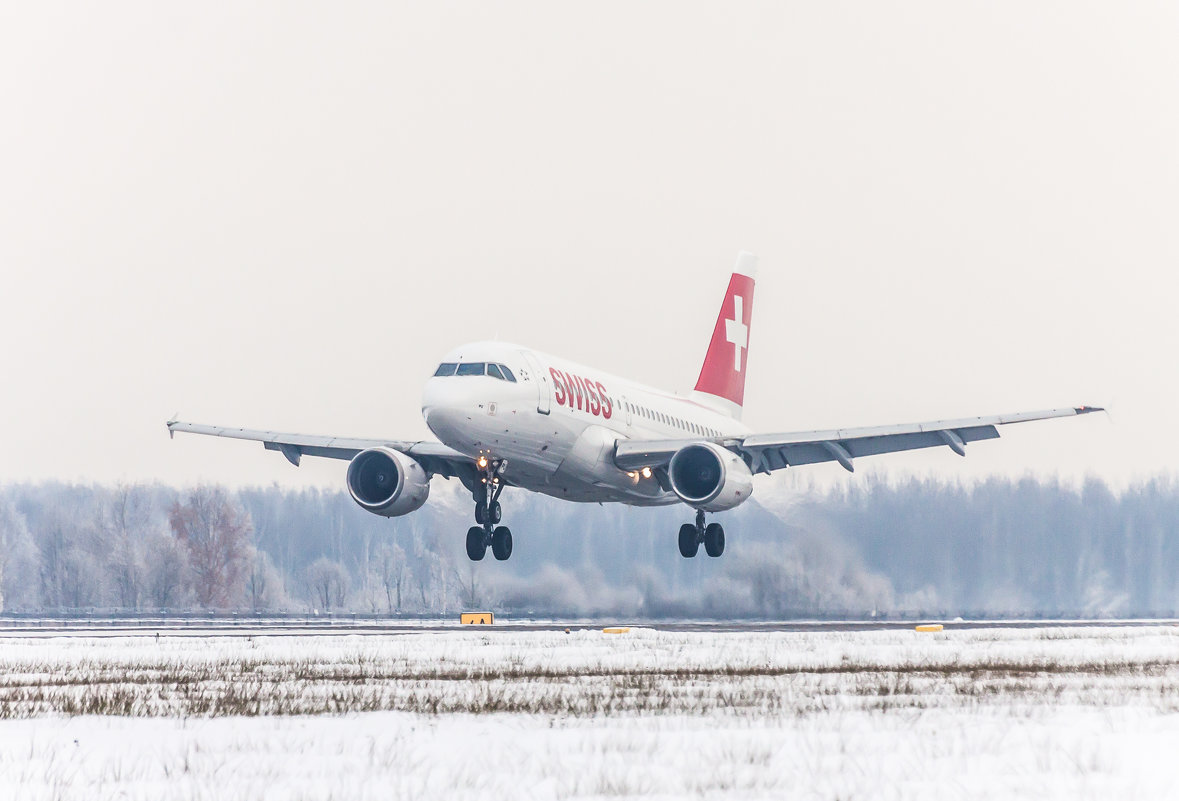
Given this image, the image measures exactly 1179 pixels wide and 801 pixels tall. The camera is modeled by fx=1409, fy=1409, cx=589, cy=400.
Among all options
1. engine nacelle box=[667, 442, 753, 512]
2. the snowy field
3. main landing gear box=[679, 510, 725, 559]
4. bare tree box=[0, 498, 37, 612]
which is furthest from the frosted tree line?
the snowy field

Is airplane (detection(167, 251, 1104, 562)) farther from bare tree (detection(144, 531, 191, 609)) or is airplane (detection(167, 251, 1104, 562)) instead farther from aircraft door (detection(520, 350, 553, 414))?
bare tree (detection(144, 531, 191, 609))

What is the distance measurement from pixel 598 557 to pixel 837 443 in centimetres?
1773

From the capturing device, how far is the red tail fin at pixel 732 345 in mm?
52531

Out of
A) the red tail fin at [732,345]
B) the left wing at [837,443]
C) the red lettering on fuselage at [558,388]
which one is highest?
the red tail fin at [732,345]

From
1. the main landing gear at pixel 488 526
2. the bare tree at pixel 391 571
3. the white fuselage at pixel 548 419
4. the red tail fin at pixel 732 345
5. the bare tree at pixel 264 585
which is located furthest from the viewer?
the bare tree at pixel 264 585

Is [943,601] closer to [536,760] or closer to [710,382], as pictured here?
[710,382]

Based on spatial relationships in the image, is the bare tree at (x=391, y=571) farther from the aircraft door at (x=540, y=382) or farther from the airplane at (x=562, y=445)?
the aircraft door at (x=540, y=382)

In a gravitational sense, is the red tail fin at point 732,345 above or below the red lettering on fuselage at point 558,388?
above

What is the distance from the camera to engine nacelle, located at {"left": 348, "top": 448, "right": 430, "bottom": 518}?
127ft

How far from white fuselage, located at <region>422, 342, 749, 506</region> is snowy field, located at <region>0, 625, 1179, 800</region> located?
7933 mm

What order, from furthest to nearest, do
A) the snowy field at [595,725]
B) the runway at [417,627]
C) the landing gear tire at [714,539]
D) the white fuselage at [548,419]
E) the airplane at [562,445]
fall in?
1. the landing gear tire at [714,539]
2. the runway at [417,627]
3. the airplane at [562,445]
4. the white fuselage at [548,419]
5. the snowy field at [595,725]

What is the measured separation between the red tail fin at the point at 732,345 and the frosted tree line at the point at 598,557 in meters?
4.53

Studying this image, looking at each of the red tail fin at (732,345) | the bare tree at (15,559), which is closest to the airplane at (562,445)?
the red tail fin at (732,345)

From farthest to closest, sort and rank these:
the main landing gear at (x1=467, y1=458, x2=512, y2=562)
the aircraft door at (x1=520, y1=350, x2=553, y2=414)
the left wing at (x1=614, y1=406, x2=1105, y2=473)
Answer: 1. the left wing at (x1=614, y1=406, x2=1105, y2=473)
2. the main landing gear at (x1=467, y1=458, x2=512, y2=562)
3. the aircraft door at (x1=520, y1=350, x2=553, y2=414)
